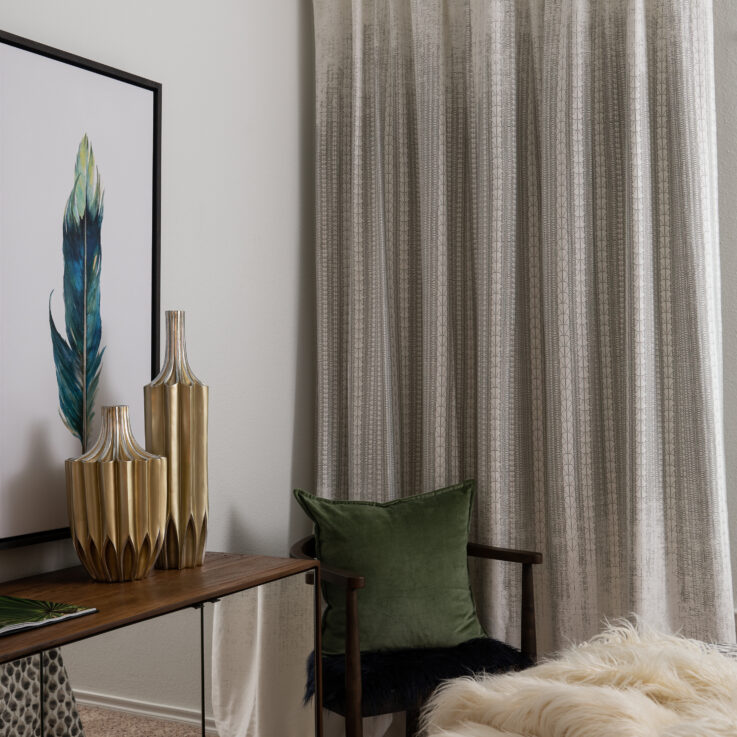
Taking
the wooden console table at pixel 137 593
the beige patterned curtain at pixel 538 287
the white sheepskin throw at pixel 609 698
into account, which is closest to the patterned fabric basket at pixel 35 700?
the wooden console table at pixel 137 593

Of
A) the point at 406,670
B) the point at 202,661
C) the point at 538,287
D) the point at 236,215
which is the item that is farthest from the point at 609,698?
the point at 236,215

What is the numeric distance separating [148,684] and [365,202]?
155 centimetres

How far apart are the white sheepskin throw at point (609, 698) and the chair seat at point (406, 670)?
597 mm

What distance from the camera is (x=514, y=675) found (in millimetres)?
1330

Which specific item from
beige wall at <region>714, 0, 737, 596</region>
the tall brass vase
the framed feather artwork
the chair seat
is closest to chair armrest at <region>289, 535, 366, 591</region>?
the chair seat

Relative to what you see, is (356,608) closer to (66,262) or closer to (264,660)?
(264,660)

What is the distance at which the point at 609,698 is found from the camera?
110cm

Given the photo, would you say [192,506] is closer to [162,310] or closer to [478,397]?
[162,310]

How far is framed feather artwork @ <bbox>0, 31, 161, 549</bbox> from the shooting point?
1648 millimetres

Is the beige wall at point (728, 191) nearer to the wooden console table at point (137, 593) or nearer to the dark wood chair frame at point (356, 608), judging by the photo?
the dark wood chair frame at point (356, 608)

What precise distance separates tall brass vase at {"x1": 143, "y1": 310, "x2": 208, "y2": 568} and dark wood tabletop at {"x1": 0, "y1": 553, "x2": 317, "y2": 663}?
57mm

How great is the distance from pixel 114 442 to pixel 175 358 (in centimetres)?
25

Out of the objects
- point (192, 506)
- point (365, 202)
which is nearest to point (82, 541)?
point (192, 506)

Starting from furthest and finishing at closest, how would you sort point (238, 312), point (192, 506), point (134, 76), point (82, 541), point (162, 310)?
1. point (238, 312)
2. point (162, 310)
3. point (134, 76)
4. point (192, 506)
5. point (82, 541)
